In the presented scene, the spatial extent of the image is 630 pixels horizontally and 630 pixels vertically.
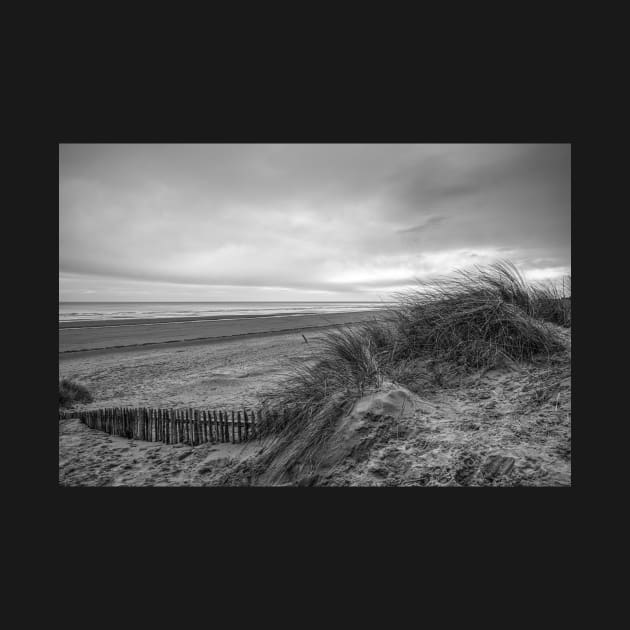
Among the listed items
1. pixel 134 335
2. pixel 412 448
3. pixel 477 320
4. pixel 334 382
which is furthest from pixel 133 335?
pixel 412 448

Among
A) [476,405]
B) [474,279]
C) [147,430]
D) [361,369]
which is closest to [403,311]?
[474,279]

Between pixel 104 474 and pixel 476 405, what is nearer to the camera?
pixel 476 405

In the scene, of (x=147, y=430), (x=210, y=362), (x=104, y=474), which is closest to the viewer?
(x=104, y=474)

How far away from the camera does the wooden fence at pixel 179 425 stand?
14.9 feet

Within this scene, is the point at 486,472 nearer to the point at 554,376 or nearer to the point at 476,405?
the point at 476,405

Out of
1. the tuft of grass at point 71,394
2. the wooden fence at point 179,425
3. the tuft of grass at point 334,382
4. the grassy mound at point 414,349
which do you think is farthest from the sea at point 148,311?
the wooden fence at point 179,425

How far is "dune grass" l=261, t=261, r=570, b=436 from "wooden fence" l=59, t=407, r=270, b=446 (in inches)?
19.9

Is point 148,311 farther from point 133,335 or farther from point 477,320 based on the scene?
point 477,320

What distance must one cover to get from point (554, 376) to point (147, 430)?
587cm

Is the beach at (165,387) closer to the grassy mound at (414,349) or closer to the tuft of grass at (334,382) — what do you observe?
the tuft of grass at (334,382)

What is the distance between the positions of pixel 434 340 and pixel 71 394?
8436mm

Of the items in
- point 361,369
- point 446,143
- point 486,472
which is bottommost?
point 486,472

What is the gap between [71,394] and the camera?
7547 mm

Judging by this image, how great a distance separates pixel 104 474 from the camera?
13.9 ft
